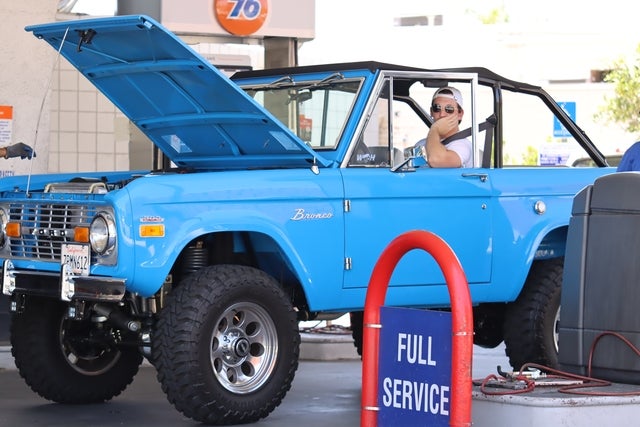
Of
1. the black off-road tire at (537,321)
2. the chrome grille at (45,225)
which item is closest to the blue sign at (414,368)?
the chrome grille at (45,225)

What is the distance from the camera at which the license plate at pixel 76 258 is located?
275 inches

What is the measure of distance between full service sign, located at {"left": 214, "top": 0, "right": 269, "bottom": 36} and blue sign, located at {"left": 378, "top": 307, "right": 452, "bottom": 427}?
7537 millimetres

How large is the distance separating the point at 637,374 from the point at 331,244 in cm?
231

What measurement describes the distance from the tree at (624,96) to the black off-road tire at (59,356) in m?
35.2

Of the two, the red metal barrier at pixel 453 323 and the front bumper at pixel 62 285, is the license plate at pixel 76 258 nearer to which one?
the front bumper at pixel 62 285

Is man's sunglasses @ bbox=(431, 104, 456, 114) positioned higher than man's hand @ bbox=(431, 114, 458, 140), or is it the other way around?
man's sunglasses @ bbox=(431, 104, 456, 114)

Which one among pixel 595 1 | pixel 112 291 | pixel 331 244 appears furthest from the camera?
pixel 595 1

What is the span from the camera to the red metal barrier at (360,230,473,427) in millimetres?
5043

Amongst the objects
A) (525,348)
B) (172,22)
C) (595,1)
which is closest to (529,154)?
(595,1)

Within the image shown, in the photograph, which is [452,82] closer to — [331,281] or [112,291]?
[331,281]

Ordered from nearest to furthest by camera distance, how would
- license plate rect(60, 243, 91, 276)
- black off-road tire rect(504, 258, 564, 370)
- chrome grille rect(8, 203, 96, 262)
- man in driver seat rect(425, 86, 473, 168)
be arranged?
license plate rect(60, 243, 91, 276)
chrome grille rect(8, 203, 96, 262)
man in driver seat rect(425, 86, 473, 168)
black off-road tire rect(504, 258, 564, 370)

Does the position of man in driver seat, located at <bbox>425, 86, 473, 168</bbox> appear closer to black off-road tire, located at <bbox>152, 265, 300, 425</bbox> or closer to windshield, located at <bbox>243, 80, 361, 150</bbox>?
windshield, located at <bbox>243, 80, 361, 150</bbox>

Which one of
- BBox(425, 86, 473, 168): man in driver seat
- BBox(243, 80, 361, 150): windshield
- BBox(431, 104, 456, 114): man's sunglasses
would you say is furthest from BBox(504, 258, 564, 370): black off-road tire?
BBox(243, 80, 361, 150): windshield

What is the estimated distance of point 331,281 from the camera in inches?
297
